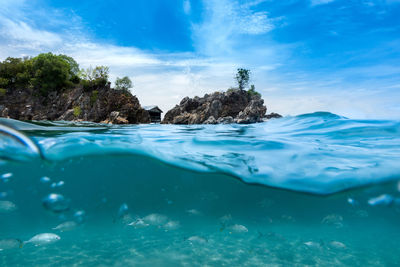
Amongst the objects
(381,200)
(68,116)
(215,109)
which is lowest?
(381,200)

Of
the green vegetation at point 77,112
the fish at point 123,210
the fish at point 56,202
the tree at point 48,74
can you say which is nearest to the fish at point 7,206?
the fish at point 56,202

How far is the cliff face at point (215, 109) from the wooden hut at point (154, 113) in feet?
9.04

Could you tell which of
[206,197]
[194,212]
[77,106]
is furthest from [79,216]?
[77,106]

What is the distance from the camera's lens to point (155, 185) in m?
7.76

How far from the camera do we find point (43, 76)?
2340 inches

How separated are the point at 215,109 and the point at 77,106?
116 ft

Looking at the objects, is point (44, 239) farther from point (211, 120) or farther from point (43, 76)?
point (43, 76)

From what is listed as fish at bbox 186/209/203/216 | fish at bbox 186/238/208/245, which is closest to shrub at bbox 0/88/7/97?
fish at bbox 186/209/203/216

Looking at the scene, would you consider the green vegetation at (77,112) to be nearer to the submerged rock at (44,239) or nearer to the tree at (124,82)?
the tree at (124,82)

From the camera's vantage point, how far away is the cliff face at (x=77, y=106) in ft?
169

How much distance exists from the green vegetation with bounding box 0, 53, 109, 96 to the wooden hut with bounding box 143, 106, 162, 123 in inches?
547

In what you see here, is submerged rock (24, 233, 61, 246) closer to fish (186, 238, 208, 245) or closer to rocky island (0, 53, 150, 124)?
fish (186, 238, 208, 245)

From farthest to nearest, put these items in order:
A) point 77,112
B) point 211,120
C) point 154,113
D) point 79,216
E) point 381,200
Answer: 1. point 154,113
2. point 211,120
3. point 77,112
4. point 79,216
5. point 381,200

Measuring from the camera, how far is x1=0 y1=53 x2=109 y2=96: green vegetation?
5828 centimetres
